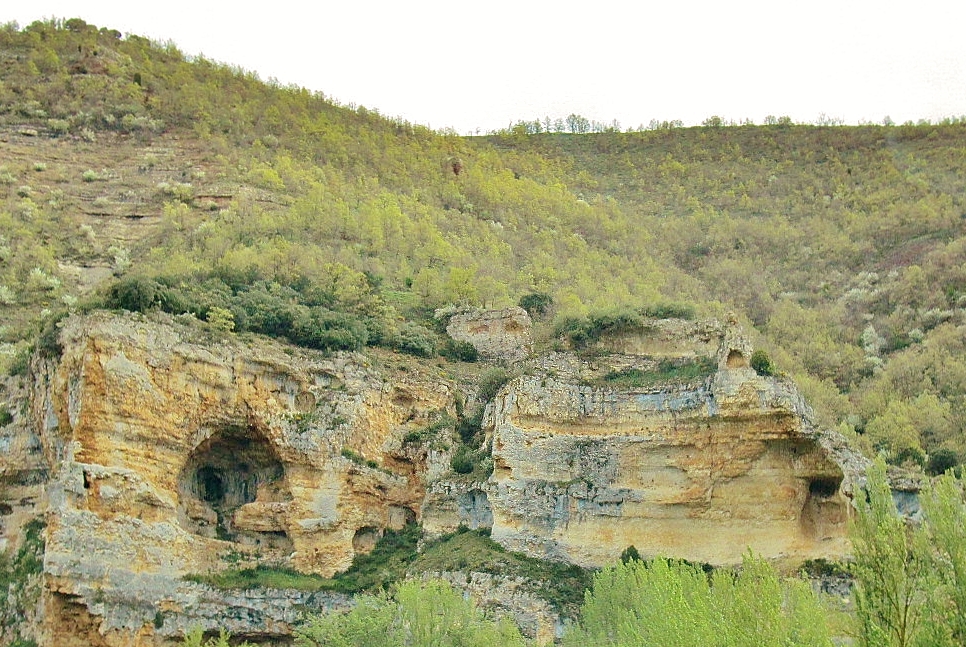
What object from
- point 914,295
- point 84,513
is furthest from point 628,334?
point 914,295

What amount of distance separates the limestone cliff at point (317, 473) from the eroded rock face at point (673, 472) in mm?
70

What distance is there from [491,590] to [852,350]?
34.4m

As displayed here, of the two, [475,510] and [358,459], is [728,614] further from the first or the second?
[358,459]

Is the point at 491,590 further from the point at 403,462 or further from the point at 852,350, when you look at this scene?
the point at 852,350

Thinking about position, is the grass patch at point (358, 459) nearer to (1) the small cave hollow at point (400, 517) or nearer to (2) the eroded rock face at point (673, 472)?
(1) the small cave hollow at point (400, 517)

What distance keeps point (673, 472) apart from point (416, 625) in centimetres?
→ 1256

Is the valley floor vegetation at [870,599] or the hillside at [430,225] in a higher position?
the hillside at [430,225]

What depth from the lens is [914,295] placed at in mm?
69375

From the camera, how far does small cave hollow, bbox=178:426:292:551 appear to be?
41.3m

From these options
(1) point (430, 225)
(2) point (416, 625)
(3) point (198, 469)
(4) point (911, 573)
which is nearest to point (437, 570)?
(2) point (416, 625)

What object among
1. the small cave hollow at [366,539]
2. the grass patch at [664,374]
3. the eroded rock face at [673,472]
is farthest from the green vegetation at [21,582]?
the grass patch at [664,374]

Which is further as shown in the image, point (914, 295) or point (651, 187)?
point (651, 187)

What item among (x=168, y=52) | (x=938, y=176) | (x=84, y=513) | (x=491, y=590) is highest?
(x=168, y=52)

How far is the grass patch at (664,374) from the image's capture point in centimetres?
4244
